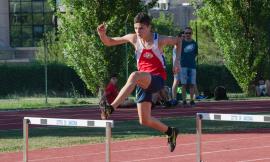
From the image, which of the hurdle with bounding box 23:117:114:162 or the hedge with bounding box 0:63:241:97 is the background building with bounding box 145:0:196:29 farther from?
the hurdle with bounding box 23:117:114:162

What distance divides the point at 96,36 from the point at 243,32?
566cm

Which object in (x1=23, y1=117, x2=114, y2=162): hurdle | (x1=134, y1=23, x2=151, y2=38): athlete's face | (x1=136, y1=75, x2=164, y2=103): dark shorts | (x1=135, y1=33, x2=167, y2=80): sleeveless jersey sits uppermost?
(x1=134, y1=23, x2=151, y2=38): athlete's face

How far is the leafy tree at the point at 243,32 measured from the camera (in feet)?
95.0

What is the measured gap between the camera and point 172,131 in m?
10.8

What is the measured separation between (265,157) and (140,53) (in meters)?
2.43

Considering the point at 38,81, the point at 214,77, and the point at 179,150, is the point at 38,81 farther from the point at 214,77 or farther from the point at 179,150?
the point at 179,150

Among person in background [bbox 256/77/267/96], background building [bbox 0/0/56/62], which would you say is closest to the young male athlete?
person in background [bbox 256/77/267/96]

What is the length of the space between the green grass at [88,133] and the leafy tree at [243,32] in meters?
12.0

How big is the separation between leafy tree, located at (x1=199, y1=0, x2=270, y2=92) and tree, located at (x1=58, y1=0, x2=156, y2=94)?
11.7 feet

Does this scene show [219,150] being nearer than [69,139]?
Yes

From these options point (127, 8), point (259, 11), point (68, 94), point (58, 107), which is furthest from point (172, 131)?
point (68, 94)

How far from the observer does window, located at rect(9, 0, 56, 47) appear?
203 ft

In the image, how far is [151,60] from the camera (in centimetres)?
1045

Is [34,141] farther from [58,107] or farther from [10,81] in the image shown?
[10,81]
